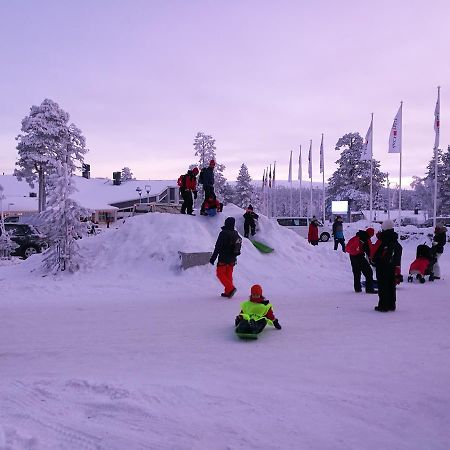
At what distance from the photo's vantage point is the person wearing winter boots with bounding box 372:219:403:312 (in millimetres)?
8359

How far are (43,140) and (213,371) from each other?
39.1 m

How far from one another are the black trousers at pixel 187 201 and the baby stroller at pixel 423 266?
7.44m

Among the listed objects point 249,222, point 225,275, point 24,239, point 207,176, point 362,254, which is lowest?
point 225,275

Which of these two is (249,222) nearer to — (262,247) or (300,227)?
(262,247)

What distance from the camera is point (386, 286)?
8422 millimetres

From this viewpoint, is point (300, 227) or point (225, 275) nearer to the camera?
point (225, 275)

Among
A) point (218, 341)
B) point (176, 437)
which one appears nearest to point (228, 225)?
point (218, 341)

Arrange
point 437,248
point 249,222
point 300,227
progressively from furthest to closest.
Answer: point 300,227 < point 249,222 < point 437,248

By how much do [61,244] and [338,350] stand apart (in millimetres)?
8661

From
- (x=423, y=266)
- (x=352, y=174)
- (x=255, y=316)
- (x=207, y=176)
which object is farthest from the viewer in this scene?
(x=352, y=174)

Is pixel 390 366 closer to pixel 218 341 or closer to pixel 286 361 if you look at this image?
pixel 286 361

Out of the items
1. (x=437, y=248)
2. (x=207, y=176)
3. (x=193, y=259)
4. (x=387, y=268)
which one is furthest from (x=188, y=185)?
(x=437, y=248)

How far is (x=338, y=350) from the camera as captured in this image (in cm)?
579

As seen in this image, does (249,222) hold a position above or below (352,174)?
below
